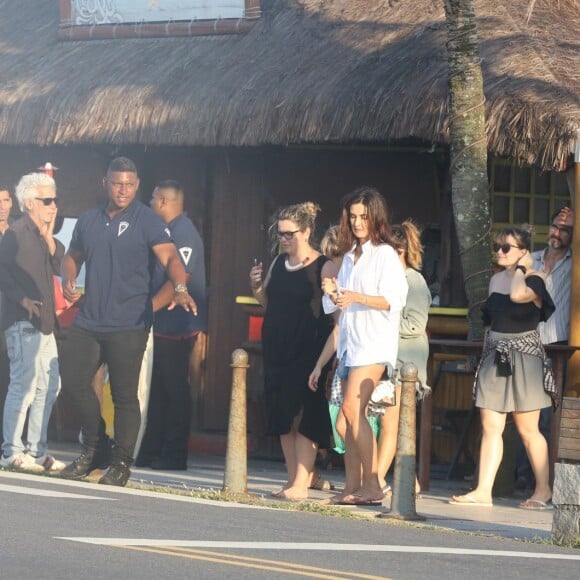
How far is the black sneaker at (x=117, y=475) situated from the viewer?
1145 centimetres

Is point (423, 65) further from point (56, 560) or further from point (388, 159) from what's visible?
point (56, 560)

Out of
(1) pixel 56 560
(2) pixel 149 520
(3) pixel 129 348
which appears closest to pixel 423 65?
(3) pixel 129 348

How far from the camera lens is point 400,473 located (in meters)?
10.5

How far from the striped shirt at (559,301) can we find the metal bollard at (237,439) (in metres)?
2.57

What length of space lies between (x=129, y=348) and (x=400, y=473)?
7.20 feet

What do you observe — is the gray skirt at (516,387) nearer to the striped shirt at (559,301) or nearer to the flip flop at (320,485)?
the striped shirt at (559,301)

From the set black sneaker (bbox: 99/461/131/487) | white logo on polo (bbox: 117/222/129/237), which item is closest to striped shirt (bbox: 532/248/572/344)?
white logo on polo (bbox: 117/222/129/237)

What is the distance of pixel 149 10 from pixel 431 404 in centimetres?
573

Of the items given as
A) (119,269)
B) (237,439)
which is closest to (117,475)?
(237,439)

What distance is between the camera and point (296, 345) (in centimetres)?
1151

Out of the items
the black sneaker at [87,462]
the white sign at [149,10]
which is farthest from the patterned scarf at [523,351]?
the white sign at [149,10]

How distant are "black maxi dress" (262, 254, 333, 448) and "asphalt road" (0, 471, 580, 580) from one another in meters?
1.08

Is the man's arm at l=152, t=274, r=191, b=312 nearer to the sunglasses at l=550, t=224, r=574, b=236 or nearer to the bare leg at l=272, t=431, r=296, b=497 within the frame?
the bare leg at l=272, t=431, r=296, b=497

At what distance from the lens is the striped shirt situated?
12.6 m
